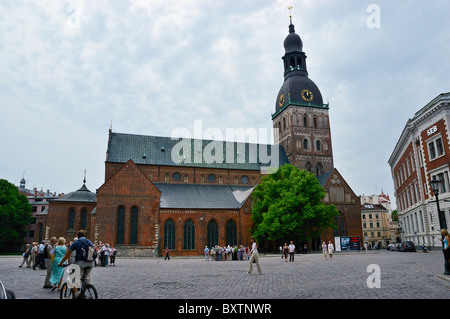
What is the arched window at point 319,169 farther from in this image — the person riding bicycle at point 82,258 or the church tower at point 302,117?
the person riding bicycle at point 82,258

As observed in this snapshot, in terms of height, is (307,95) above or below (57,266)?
above

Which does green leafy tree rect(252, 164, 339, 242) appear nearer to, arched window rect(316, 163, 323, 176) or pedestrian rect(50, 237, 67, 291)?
arched window rect(316, 163, 323, 176)

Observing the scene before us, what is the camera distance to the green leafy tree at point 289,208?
4334 cm

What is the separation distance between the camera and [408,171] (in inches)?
1816

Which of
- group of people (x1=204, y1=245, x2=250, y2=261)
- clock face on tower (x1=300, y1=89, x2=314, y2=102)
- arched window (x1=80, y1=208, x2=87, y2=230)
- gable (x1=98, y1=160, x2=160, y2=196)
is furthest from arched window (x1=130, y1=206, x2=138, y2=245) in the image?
clock face on tower (x1=300, y1=89, x2=314, y2=102)

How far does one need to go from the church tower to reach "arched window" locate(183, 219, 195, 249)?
24601mm

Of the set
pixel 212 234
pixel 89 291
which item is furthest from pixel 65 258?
pixel 212 234

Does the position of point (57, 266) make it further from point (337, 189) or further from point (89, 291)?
point (337, 189)

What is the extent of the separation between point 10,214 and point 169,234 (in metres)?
36.1

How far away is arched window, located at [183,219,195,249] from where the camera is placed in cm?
4691

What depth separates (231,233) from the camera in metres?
48.9

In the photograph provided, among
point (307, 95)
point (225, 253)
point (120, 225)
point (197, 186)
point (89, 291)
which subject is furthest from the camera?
point (307, 95)

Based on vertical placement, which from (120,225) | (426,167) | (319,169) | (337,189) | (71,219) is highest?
(319,169)

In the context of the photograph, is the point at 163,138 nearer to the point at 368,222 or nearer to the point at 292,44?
the point at 292,44
